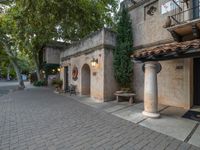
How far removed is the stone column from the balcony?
2.11 metres

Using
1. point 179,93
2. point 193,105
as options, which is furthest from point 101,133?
point 193,105

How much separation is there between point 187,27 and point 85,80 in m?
8.32

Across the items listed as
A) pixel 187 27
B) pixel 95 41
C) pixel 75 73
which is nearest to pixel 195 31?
pixel 187 27

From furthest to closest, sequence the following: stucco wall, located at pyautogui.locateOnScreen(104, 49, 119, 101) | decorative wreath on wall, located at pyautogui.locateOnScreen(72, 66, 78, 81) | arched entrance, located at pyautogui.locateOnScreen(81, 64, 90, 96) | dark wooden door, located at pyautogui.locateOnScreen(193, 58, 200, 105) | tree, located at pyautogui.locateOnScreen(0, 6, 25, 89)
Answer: tree, located at pyautogui.locateOnScreen(0, 6, 25, 89)
decorative wreath on wall, located at pyautogui.locateOnScreen(72, 66, 78, 81)
arched entrance, located at pyautogui.locateOnScreen(81, 64, 90, 96)
stucco wall, located at pyautogui.locateOnScreen(104, 49, 119, 101)
dark wooden door, located at pyautogui.locateOnScreen(193, 58, 200, 105)

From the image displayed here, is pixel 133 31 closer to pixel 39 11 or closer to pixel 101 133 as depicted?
pixel 39 11

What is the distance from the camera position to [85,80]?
1306 centimetres

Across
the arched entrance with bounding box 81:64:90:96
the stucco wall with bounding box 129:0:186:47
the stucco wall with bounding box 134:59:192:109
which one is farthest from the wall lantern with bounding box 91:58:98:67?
the stucco wall with bounding box 134:59:192:109

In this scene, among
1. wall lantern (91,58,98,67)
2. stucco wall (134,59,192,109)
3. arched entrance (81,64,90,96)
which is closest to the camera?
stucco wall (134,59,192,109)

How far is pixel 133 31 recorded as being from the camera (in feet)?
35.0

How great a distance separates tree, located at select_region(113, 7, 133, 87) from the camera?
1019 centimetres

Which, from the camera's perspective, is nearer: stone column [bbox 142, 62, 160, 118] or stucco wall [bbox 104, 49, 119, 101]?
stone column [bbox 142, 62, 160, 118]

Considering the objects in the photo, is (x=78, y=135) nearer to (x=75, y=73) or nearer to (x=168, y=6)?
(x=168, y=6)

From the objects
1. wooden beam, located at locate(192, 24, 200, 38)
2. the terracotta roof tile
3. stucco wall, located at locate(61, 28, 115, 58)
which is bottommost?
the terracotta roof tile

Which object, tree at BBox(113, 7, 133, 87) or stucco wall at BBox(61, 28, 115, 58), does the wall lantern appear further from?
tree at BBox(113, 7, 133, 87)
